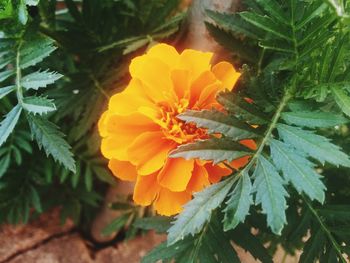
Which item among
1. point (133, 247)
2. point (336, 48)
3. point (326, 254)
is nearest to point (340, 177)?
point (326, 254)

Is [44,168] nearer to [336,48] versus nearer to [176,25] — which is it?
[176,25]

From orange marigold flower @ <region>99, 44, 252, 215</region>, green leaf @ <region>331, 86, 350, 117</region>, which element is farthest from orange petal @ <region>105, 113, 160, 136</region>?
green leaf @ <region>331, 86, 350, 117</region>

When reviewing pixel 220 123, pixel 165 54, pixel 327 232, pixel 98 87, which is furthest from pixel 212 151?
pixel 98 87

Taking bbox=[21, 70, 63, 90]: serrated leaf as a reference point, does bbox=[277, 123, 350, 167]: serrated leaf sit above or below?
above

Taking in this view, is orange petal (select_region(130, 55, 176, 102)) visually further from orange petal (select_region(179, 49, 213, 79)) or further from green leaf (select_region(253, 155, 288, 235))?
green leaf (select_region(253, 155, 288, 235))

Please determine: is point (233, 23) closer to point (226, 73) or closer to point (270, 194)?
point (226, 73)

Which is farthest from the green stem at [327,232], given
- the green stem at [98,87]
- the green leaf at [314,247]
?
the green stem at [98,87]
